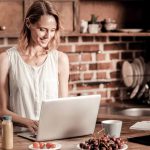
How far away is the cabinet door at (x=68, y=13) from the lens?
385cm

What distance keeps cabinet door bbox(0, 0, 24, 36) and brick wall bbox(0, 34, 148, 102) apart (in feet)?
1.89

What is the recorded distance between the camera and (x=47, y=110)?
2.43m

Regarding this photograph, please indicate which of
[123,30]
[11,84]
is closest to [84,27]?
[123,30]

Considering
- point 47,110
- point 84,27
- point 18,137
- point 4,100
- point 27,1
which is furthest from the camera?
point 84,27

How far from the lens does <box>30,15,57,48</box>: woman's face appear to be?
300cm

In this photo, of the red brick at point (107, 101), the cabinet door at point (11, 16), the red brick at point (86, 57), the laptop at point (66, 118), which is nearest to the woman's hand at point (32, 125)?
the laptop at point (66, 118)

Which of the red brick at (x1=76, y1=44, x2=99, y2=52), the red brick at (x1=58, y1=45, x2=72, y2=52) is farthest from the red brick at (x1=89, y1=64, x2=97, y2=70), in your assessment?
the red brick at (x1=58, y1=45, x2=72, y2=52)

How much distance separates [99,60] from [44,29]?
1.40 m

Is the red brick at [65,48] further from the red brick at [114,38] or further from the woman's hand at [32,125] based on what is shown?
the woman's hand at [32,125]

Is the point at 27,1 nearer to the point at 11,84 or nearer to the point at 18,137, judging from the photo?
the point at 11,84

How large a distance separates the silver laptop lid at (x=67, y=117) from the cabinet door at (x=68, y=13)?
139 cm

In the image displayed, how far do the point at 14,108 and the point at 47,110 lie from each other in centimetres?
84

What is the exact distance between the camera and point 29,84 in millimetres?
3213

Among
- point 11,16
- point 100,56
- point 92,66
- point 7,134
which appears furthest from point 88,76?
point 7,134
